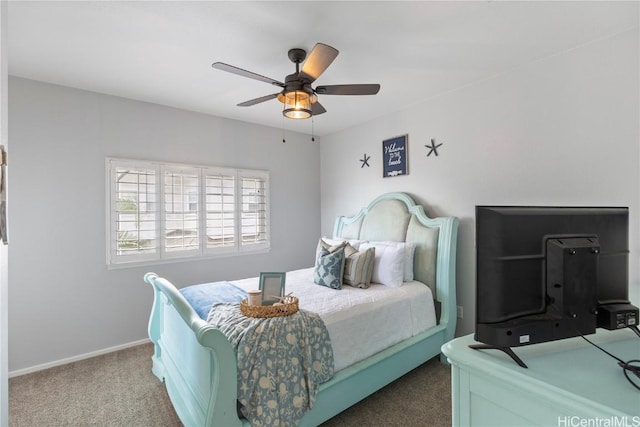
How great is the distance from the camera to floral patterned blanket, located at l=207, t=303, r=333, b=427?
1521mm

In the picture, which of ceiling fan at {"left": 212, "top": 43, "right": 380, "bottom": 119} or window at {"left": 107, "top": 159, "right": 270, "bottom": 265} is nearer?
ceiling fan at {"left": 212, "top": 43, "right": 380, "bottom": 119}

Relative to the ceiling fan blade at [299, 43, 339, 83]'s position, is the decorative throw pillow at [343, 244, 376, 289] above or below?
below

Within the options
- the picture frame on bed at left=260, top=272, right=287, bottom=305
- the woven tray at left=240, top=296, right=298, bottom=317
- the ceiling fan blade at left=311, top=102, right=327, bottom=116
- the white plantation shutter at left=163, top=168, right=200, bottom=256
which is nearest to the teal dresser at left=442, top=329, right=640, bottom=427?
the woven tray at left=240, top=296, right=298, bottom=317

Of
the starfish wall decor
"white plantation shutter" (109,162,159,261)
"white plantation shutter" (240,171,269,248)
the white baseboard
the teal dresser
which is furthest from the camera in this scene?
"white plantation shutter" (240,171,269,248)

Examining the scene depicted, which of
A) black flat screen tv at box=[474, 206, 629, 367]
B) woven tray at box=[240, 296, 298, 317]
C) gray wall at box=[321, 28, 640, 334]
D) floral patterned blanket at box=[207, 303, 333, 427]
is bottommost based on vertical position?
floral patterned blanket at box=[207, 303, 333, 427]

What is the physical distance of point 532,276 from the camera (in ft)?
3.06

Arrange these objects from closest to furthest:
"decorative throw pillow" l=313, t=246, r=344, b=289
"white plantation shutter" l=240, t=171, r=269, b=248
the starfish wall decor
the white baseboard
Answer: the white baseboard
"decorative throw pillow" l=313, t=246, r=344, b=289
the starfish wall decor
"white plantation shutter" l=240, t=171, r=269, b=248

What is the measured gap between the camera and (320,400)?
5.90 ft

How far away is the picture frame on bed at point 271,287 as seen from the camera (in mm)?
1940

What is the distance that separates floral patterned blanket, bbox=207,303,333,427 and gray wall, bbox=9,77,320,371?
72.7 inches

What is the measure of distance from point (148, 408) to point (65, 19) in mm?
2666

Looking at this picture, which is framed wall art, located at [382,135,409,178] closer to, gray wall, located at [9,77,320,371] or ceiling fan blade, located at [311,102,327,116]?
ceiling fan blade, located at [311,102,327,116]

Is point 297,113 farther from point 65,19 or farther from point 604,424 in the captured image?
point 604,424

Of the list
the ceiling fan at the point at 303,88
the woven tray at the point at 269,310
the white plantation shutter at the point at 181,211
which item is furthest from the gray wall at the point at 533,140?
the white plantation shutter at the point at 181,211
